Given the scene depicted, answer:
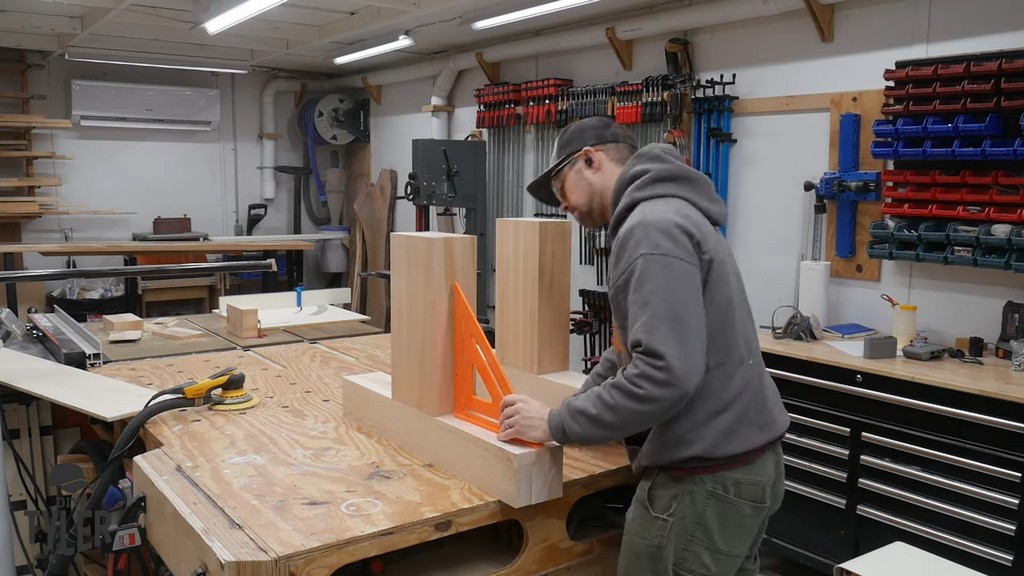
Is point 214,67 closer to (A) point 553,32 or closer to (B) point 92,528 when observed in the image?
(A) point 553,32

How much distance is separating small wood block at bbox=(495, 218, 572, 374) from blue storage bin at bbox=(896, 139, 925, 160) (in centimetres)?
176

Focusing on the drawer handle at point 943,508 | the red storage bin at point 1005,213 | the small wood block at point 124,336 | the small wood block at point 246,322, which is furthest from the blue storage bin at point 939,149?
the small wood block at point 124,336

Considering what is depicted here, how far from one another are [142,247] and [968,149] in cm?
476

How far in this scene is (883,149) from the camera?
3.03 meters

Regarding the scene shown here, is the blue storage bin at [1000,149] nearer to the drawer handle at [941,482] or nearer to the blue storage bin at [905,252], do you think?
the blue storage bin at [905,252]

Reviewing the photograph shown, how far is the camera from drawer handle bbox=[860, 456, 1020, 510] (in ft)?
7.85

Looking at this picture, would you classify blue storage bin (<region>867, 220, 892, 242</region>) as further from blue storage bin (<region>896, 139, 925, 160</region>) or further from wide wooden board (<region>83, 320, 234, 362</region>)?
wide wooden board (<region>83, 320, 234, 362</region>)

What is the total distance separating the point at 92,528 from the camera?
1.64m

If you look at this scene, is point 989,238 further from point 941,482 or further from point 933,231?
point 941,482

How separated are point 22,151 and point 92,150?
27.7 inches

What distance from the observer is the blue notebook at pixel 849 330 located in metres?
3.21

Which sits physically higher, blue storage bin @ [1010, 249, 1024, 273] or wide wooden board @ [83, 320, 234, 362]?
blue storage bin @ [1010, 249, 1024, 273]

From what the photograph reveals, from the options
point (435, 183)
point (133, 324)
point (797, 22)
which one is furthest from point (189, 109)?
point (797, 22)

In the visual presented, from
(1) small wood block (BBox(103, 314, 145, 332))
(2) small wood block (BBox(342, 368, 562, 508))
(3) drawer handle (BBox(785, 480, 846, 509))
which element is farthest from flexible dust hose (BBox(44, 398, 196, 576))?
(3) drawer handle (BBox(785, 480, 846, 509))
